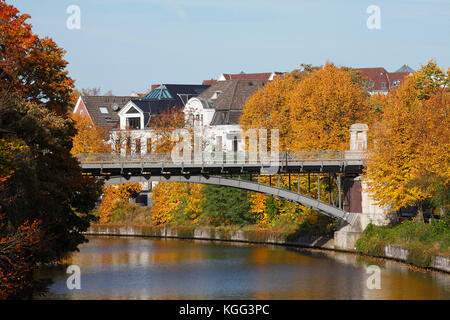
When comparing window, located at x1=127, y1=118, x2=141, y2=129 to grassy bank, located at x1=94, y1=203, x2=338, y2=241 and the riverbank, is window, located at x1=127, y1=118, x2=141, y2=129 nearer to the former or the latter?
grassy bank, located at x1=94, y1=203, x2=338, y2=241

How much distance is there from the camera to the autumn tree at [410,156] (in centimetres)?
6147

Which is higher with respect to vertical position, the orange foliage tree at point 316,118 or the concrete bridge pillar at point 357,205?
the orange foliage tree at point 316,118

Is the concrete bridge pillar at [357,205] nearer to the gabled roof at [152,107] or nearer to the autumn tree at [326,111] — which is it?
the autumn tree at [326,111]

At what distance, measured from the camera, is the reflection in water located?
5162 centimetres

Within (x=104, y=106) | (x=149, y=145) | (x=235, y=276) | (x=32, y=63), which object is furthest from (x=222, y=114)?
(x=32, y=63)

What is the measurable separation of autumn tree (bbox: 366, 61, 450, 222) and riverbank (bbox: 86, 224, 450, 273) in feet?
11.5

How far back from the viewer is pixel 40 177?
147 ft

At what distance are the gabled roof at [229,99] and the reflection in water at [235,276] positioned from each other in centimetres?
3283

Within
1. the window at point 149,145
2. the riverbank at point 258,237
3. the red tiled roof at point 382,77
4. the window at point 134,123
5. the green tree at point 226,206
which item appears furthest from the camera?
the red tiled roof at point 382,77

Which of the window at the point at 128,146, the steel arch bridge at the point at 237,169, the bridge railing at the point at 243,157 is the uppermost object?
the window at the point at 128,146

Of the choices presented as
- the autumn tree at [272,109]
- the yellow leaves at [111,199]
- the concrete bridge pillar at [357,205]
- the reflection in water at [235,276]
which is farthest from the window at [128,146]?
the concrete bridge pillar at [357,205]

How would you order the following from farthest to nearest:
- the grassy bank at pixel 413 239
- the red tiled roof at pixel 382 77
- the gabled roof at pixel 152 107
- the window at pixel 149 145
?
1. the red tiled roof at pixel 382 77
2. the gabled roof at pixel 152 107
3. the window at pixel 149 145
4. the grassy bank at pixel 413 239

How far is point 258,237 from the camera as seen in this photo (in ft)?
273
